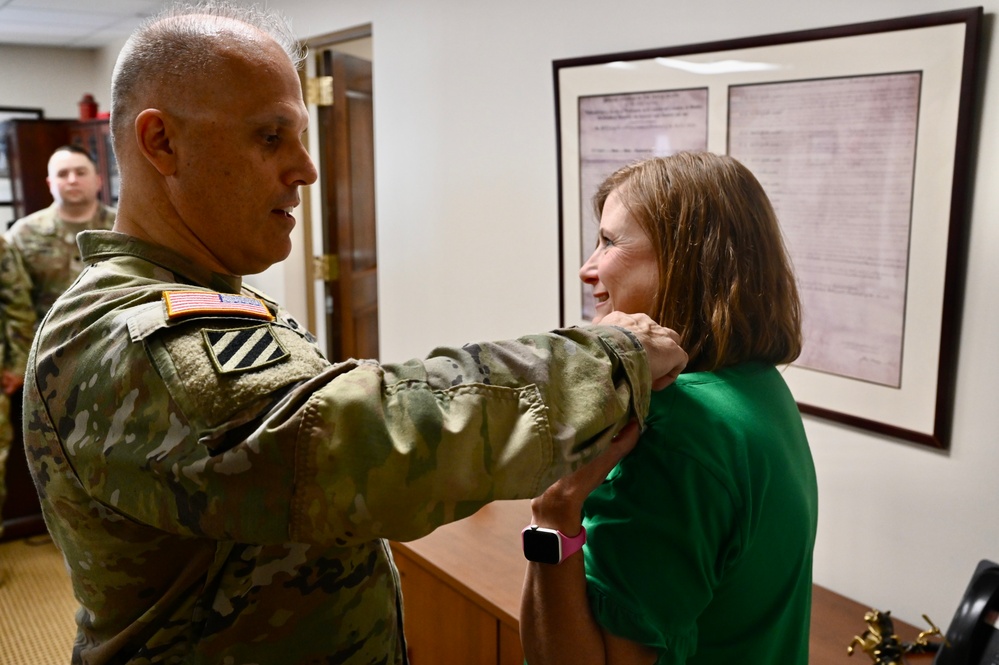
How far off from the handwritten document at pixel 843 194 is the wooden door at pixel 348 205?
2.17 m

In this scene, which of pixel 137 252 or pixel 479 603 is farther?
pixel 479 603

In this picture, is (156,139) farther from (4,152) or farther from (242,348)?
(4,152)

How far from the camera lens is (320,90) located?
3.62m

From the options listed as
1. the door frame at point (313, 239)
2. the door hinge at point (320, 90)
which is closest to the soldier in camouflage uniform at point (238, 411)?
the door hinge at point (320, 90)

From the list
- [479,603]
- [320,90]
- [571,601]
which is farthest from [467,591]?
[320,90]

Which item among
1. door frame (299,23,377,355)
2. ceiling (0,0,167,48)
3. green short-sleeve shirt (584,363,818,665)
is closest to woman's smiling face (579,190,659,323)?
green short-sleeve shirt (584,363,818,665)

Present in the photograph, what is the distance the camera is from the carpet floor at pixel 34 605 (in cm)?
299

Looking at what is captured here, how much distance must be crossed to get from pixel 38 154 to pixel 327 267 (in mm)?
2963

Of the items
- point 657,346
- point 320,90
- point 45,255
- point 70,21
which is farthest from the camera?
point 70,21

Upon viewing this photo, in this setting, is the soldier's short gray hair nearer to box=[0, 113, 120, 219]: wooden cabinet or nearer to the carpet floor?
the carpet floor

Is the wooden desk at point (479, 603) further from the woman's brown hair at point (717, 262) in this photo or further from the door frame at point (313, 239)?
the door frame at point (313, 239)

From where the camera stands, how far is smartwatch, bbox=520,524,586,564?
3.22ft

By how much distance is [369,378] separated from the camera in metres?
0.73

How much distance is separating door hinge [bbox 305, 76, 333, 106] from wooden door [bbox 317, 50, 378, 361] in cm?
2
